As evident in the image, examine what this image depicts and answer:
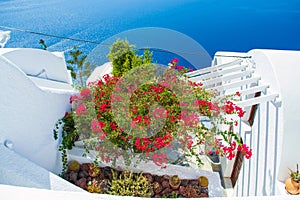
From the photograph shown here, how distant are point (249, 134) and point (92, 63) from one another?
1319cm

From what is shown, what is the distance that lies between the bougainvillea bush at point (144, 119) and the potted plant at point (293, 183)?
1179 mm

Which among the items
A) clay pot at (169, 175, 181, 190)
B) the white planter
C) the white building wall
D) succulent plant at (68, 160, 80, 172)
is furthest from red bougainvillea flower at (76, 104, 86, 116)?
the white building wall

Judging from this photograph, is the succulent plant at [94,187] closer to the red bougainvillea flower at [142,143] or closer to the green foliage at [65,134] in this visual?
the green foliage at [65,134]

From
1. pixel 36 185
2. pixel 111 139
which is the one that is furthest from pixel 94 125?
pixel 36 185

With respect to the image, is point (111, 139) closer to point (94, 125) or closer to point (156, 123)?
point (94, 125)

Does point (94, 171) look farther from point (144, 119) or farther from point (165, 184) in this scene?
point (144, 119)

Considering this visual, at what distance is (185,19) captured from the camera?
156ft

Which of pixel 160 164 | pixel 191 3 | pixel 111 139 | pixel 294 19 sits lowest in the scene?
pixel 160 164

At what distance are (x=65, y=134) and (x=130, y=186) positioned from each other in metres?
2.12

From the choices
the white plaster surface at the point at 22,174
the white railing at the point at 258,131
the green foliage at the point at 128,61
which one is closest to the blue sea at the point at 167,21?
the green foliage at the point at 128,61

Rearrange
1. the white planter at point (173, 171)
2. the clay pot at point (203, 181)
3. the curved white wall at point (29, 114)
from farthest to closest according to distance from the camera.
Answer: the white planter at point (173, 171) → the clay pot at point (203, 181) → the curved white wall at point (29, 114)

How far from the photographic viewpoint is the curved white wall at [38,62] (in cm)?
797

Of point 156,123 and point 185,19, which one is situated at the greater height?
point 185,19

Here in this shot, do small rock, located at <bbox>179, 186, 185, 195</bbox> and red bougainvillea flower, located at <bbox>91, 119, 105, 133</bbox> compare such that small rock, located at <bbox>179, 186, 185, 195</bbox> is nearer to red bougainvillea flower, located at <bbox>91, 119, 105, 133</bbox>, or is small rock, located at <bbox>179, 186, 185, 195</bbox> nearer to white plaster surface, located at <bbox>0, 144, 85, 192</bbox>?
red bougainvillea flower, located at <bbox>91, 119, 105, 133</bbox>
